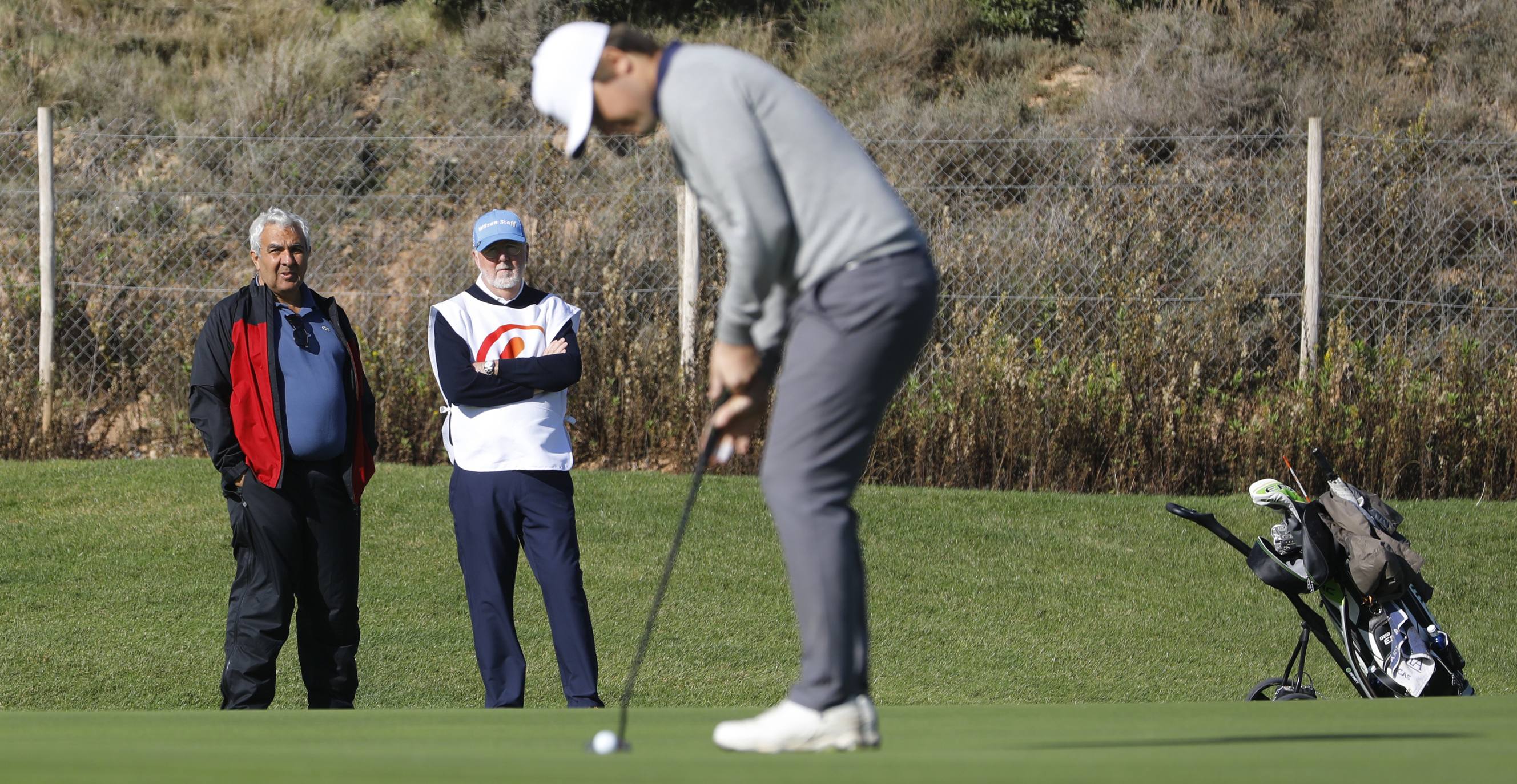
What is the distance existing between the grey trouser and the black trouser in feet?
10.3

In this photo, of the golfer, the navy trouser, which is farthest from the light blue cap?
the golfer

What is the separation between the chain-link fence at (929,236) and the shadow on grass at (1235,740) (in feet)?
24.4

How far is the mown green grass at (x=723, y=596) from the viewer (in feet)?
24.0

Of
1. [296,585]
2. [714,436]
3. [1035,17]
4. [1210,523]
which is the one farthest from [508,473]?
[1035,17]

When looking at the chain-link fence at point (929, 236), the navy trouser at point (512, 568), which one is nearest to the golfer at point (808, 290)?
the navy trouser at point (512, 568)

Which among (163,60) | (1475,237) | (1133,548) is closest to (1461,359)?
(1475,237)

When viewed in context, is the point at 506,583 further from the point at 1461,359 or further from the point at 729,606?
the point at 1461,359

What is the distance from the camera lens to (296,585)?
5734 mm

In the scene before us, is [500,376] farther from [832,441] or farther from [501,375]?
[832,441]

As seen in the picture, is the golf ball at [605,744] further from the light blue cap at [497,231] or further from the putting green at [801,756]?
the light blue cap at [497,231]

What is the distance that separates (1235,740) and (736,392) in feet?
4.49

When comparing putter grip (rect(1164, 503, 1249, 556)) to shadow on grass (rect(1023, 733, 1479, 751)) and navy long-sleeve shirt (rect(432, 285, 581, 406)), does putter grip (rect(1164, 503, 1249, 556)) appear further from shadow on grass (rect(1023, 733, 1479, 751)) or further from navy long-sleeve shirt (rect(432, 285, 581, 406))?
shadow on grass (rect(1023, 733, 1479, 751))

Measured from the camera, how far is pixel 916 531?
9.43 metres

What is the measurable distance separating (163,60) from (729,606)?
1482cm
